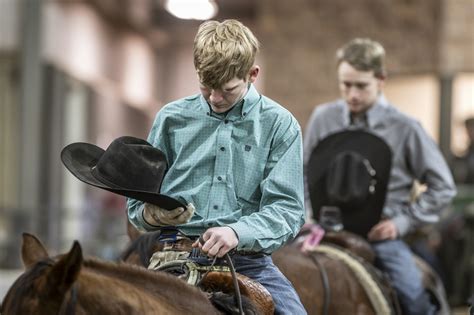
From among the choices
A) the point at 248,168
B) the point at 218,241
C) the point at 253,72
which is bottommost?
the point at 218,241

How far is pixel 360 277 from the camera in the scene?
4859 millimetres

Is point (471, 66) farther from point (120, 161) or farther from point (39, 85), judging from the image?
point (120, 161)

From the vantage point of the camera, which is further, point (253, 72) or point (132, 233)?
point (132, 233)

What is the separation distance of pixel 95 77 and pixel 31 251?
55.7 ft

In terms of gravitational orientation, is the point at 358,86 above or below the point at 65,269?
above

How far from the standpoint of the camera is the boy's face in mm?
3230

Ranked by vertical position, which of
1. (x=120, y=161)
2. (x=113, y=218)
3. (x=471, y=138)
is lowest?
(x=113, y=218)

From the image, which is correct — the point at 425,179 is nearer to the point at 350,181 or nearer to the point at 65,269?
the point at 350,181

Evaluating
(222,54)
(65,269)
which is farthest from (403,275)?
(65,269)

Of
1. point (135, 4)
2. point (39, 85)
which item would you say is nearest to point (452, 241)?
point (39, 85)

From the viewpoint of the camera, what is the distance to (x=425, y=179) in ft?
18.8

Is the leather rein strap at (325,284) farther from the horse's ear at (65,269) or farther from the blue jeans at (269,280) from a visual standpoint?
the horse's ear at (65,269)

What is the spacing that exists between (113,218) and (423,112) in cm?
520

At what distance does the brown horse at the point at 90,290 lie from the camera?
8.39 feet
